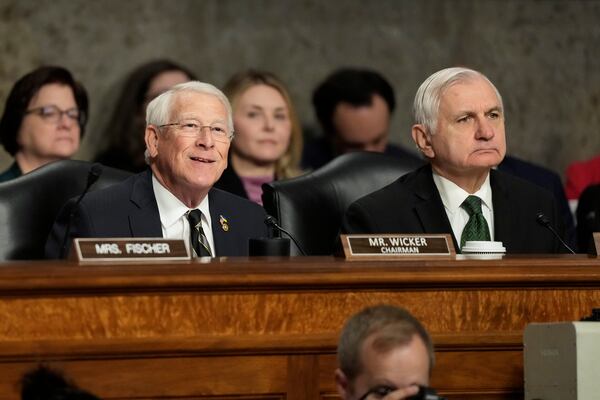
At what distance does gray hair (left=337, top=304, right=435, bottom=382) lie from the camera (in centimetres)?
273

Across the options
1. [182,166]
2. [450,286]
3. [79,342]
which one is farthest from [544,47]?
[79,342]

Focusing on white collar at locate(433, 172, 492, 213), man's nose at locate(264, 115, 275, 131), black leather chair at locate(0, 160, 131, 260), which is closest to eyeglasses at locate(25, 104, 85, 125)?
man's nose at locate(264, 115, 275, 131)

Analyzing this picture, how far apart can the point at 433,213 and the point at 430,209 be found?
19 mm

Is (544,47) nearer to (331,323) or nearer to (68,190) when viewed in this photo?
(68,190)

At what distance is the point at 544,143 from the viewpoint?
7773 mm

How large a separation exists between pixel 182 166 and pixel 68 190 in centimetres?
40

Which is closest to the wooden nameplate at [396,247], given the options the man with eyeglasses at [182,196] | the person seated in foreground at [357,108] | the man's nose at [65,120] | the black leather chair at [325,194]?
the man with eyeglasses at [182,196]

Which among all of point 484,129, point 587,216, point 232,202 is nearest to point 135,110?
point 232,202

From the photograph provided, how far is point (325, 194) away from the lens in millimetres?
4980

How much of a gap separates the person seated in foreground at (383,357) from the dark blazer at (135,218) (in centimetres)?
177

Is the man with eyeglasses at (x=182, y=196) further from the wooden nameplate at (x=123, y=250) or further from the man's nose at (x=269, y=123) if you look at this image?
the man's nose at (x=269, y=123)

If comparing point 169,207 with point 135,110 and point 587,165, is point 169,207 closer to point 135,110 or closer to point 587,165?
point 135,110

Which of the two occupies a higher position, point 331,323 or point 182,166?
point 182,166

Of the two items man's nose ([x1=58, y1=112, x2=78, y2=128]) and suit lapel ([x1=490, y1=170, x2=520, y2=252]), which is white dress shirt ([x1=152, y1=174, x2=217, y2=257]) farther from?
man's nose ([x1=58, y1=112, x2=78, y2=128])
